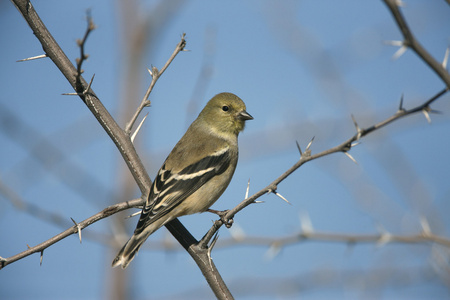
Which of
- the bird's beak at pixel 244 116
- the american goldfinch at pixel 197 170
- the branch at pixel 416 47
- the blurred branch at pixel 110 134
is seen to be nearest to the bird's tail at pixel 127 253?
the american goldfinch at pixel 197 170

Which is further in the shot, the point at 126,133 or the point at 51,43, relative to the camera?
the point at 126,133

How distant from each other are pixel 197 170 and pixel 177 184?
0.37 meters

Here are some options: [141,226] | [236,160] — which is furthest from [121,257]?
[236,160]

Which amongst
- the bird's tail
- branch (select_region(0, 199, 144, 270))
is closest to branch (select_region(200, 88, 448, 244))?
branch (select_region(0, 199, 144, 270))

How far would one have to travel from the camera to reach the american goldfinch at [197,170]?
4.31 metres

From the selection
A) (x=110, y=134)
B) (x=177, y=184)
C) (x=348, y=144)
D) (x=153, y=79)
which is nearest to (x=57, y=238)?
(x=110, y=134)

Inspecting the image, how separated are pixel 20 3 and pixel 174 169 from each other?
2320 mm

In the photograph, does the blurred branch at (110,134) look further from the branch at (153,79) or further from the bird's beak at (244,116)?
the bird's beak at (244,116)

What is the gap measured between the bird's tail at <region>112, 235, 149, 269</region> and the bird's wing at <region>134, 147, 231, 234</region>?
0.12 meters

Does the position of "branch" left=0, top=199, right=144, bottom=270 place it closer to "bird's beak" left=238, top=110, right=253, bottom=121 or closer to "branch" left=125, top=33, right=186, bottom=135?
"branch" left=125, top=33, right=186, bottom=135

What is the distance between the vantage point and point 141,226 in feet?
14.2

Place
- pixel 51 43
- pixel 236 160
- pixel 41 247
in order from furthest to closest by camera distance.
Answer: pixel 236 160
pixel 51 43
pixel 41 247

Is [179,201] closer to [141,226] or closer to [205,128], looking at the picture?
[141,226]

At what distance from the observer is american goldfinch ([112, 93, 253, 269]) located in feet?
14.1
